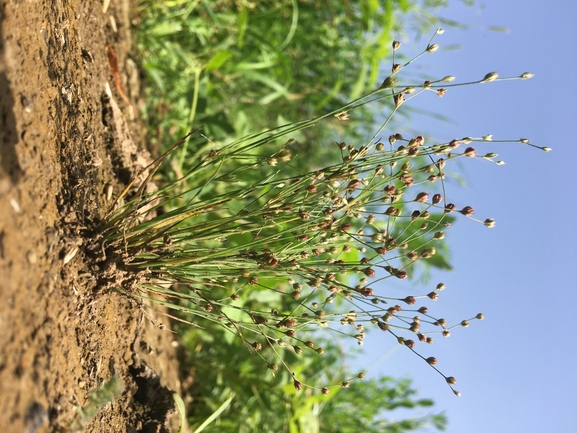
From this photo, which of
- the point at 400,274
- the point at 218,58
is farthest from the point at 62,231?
the point at 218,58

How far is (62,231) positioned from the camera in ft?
2.56

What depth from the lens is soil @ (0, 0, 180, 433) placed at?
2.01ft

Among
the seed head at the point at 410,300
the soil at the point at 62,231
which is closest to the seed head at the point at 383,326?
the seed head at the point at 410,300

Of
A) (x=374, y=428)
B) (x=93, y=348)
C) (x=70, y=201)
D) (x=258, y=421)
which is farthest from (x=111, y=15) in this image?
(x=374, y=428)

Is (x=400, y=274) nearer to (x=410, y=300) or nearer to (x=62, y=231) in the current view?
(x=410, y=300)

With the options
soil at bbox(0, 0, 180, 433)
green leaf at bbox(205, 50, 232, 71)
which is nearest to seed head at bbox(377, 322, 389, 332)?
soil at bbox(0, 0, 180, 433)

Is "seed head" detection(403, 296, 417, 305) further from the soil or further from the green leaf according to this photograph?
the green leaf

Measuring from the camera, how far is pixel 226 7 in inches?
84.0

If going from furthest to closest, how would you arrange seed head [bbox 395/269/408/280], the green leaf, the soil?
the green leaf, seed head [bbox 395/269/408/280], the soil

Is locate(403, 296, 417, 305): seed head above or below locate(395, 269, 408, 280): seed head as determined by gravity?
below

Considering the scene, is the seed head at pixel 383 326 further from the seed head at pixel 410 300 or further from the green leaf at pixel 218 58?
the green leaf at pixel 218 58

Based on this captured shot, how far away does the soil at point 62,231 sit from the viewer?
0.61 meters

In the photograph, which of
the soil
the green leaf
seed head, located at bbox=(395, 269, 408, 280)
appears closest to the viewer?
the soil

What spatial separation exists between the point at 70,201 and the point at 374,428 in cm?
206
